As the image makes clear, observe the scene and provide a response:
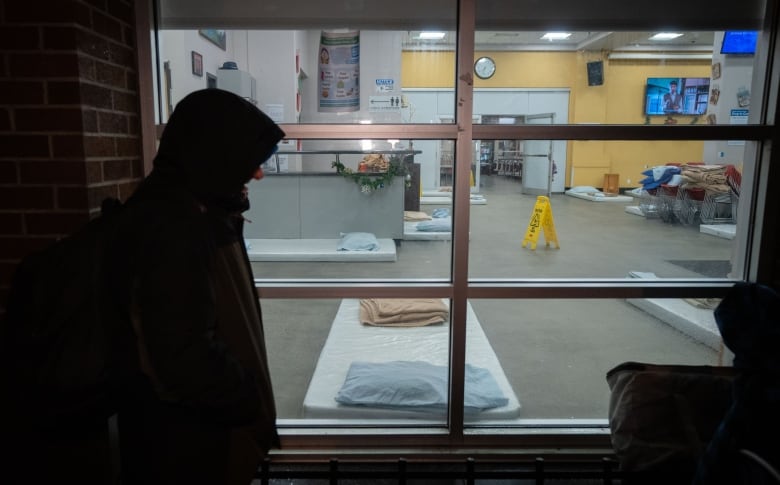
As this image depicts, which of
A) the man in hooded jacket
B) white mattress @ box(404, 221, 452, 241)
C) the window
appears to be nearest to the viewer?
the man in hooded jacket

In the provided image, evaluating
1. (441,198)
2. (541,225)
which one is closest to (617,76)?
(441,198)

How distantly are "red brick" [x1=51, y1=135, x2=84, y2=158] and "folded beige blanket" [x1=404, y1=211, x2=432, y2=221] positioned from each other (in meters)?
1.86

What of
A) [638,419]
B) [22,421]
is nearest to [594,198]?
[638,419]

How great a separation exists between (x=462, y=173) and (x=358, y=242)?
52.4 inches

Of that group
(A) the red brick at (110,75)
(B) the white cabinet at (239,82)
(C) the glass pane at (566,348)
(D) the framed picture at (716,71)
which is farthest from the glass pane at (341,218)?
(D) the framed picture at (716,71)

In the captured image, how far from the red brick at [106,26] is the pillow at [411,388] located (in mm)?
1844

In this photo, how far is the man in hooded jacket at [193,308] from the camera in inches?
40.3

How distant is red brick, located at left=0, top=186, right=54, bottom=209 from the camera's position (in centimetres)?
159

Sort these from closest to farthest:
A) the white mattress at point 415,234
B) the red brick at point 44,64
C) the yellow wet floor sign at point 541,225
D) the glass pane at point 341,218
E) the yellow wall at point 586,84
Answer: the red brick at point 44,64, the yellow wall at point 586,84, the glass pane at point 341,218, the white mattress at point 415,234, the yellow wet floor sign at point 541,225

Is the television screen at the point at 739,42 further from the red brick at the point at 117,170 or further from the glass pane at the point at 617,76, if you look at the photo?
the red brick at the point at 117,170

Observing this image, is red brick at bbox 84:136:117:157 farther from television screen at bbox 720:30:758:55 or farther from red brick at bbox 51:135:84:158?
television screen at bbox 720:30:758:55

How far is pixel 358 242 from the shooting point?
3.29 metres

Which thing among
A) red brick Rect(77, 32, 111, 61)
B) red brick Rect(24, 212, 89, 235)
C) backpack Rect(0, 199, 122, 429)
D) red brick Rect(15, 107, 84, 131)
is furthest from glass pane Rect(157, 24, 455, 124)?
backpack Rect(0, 199, 122, 429)

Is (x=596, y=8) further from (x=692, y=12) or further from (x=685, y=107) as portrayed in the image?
(x=685, y=107)
